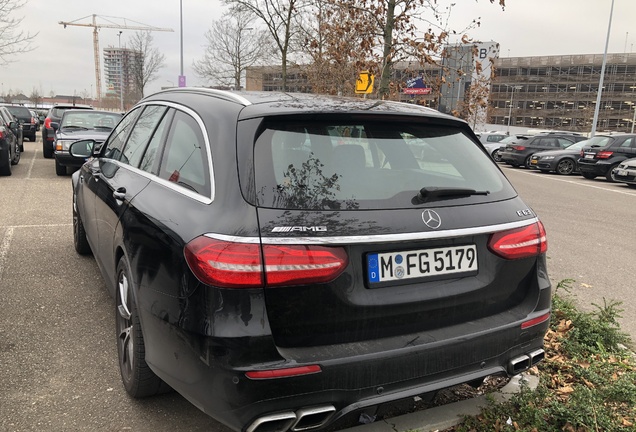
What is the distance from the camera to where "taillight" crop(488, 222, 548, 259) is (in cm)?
242

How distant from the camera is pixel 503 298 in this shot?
2.48 m

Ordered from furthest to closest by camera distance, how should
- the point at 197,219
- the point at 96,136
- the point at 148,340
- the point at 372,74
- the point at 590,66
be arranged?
the point at 590,66
the point at 96,136
the point at 372,74
the point at 148,340
the point at 197,219

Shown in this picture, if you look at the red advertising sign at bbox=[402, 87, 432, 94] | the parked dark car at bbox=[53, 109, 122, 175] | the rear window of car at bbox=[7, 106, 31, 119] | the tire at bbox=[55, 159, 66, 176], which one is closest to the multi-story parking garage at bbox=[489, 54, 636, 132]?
the rear window of car at bbox=[7, 106, 31, 119]

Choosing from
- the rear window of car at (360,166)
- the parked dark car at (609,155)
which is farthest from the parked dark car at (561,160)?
the rear window of car at (360,166)

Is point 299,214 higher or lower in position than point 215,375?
higher

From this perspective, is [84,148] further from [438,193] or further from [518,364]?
[518,364]

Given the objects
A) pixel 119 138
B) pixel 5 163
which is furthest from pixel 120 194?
pixel 5 163

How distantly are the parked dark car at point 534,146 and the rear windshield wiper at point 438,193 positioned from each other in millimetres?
22065

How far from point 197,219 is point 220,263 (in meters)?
0.30

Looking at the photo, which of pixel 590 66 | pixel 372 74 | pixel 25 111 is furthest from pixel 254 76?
pixel 590 66

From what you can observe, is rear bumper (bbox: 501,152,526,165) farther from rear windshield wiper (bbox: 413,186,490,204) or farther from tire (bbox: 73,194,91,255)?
rear windshield wiper (bbox: 413,186,490,204)

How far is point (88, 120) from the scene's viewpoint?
12664 millimetres

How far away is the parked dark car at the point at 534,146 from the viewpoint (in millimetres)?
22984

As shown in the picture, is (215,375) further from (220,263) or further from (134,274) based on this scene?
(134,274)
